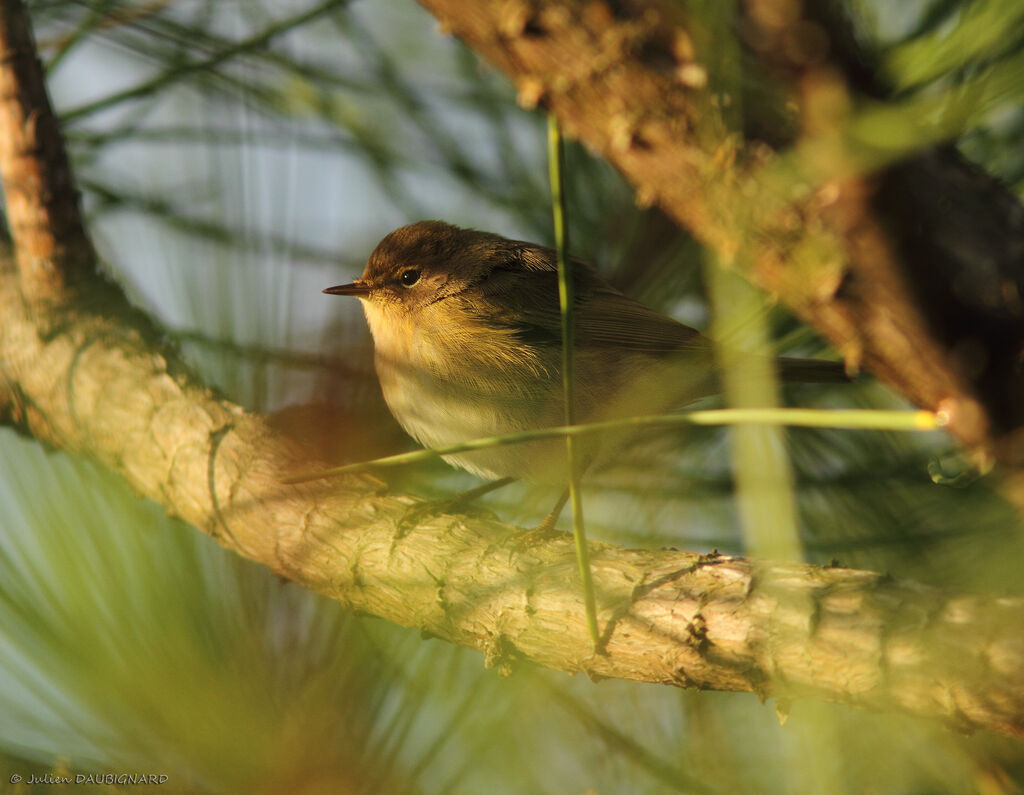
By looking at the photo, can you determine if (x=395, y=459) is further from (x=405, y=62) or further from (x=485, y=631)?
(x=405, y=62)

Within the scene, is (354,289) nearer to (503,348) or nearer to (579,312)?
(503,348)

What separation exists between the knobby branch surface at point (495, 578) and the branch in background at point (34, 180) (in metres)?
0.14

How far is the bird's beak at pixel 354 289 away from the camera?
11.5ft

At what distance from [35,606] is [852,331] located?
179 cm

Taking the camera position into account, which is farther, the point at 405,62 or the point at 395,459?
the point at 405,62

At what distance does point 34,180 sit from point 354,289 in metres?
1.25

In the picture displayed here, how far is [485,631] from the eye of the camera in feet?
7.21

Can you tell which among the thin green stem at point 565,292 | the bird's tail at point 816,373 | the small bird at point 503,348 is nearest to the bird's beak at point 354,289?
the small bird at point 503,348

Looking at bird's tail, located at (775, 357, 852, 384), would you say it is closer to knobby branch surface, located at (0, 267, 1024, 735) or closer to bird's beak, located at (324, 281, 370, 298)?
knobby branch surface, located at (0, 267, 1024, 735)

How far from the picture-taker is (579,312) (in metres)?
3.71

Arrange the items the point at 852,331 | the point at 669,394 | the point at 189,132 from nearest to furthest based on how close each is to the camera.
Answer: the point at 852,331 → the point at 189,132 → the point at 669,394

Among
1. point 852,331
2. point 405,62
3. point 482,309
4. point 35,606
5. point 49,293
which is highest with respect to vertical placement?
point 405,62

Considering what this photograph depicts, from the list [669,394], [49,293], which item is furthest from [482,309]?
[49,293]

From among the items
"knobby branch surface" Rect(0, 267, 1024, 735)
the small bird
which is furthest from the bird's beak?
"knobby branch surface" Rect(0, 267, 1024, 735)
